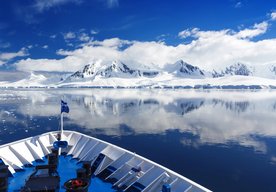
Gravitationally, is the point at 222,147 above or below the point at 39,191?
below

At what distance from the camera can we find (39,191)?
1673cm

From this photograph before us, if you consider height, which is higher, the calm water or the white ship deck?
the white ship deck

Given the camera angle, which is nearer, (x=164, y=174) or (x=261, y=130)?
(x=164, y=174)

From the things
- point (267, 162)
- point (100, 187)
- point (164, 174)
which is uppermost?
point (164, 174)

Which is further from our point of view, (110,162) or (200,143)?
(200,143)

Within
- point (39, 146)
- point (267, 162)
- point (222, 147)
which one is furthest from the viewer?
point (222, 147)

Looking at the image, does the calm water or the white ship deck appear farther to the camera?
the calm water

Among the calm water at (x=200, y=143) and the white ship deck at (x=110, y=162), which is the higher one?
the white ship deck at (x=110, y=162)

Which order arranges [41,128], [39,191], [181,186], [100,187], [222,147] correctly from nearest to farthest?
1. [39,191]
2. [181,186]
3. [100,187]
4. [222,147]
5. [41,128]

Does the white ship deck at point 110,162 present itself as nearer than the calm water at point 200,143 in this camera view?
Yes

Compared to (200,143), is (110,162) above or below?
above

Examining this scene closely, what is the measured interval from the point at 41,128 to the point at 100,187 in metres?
43.6

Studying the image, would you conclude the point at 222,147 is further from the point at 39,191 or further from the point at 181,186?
the point at 39,191

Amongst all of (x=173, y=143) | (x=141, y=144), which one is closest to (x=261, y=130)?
(x=173, y=143)
